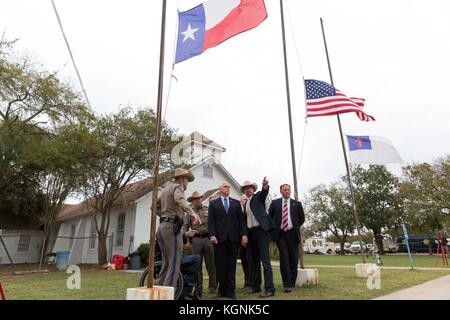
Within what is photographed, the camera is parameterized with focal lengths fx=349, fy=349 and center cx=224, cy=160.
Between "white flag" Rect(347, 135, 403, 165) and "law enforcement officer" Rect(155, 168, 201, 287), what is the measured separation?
23.8ft

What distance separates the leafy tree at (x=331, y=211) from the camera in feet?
168

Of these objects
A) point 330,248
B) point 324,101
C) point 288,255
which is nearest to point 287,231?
point 288,255

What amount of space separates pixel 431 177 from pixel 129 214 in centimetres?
3262

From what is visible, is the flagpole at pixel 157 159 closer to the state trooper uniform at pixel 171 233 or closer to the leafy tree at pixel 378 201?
the state trooper uniform at pixel 171 233

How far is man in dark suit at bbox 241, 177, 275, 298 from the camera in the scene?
6.30 meters

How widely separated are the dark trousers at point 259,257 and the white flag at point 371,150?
5370 mm

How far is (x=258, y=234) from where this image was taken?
22.0 feet

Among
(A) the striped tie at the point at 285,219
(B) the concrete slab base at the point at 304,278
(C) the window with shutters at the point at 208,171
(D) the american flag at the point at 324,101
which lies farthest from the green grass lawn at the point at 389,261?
(A) the striped tie at the point at 285,219

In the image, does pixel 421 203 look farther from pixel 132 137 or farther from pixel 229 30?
pixel 229 30

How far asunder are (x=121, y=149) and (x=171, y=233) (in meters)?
13.2

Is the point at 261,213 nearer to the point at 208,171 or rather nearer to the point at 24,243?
the point at 208,171

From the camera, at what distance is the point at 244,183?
24.4ft

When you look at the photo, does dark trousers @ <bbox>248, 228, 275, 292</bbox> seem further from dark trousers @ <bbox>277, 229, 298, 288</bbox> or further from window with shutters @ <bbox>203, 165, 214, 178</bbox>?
window with shutters @ <bbox>203, 165, 214, 178</bbox>
